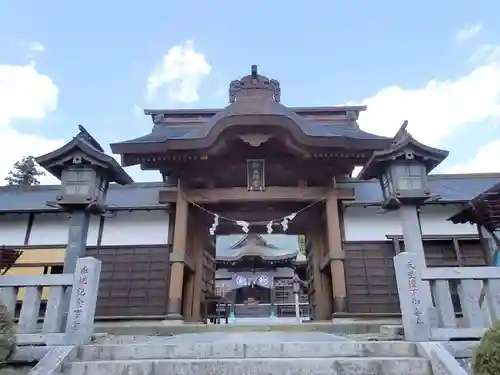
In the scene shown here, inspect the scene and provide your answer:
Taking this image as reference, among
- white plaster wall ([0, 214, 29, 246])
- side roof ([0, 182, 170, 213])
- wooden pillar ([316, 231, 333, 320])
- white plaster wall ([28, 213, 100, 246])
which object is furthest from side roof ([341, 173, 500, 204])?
white plaster wall ([0, 214, 29, 246])

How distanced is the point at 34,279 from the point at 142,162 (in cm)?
506

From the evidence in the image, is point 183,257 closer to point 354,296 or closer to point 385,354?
point 354,296

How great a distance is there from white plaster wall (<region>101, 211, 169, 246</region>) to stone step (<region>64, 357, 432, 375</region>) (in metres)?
6.30

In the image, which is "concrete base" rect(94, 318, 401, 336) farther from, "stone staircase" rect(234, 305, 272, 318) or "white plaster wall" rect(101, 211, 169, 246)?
"stone staircase" rect(234, 305, 272, 318)

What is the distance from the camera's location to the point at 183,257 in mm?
9203

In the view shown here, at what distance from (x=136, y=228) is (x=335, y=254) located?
17.5 ft

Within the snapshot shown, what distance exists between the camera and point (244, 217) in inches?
447

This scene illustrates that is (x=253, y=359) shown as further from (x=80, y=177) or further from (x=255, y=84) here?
(x=255, y=84)

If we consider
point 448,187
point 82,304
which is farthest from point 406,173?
point 82,304

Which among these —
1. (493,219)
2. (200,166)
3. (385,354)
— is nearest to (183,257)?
(200,166)

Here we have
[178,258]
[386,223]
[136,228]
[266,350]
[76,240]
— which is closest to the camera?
[266,350]

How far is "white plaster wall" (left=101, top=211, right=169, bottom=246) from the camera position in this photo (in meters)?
10.4

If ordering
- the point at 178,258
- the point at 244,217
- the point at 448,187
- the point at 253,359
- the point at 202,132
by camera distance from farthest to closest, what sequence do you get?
the point at 448,187, the point at 244,217, the point at 202,132, the point at 178,258, the point at 253,359

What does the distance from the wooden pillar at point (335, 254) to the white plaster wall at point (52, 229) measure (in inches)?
244
